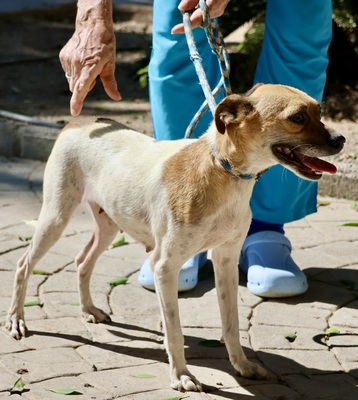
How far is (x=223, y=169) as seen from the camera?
3604mm

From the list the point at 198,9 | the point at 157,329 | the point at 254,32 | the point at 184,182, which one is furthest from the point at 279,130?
the point at 254,32

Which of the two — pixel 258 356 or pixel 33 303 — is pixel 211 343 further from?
pixel 33 303

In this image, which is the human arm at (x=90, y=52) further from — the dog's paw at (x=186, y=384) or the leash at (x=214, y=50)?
the dog's paw at (x=186, y=384)

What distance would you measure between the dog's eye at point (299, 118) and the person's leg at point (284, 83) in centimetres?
130

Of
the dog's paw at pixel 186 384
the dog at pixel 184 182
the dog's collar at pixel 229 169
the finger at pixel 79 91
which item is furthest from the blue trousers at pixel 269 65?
the dog's paw at pixel 186 384

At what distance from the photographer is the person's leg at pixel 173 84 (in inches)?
182

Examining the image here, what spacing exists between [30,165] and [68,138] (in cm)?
271

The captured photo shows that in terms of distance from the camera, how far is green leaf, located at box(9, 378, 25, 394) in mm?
3664

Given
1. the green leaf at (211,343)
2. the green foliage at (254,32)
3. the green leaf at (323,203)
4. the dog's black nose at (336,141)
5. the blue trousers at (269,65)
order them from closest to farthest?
the dog's black nose at (336,141)
the green leaf at (211,343)
the blue trousers at (269,65)
the green leaf at (323,203)
the green foliage at (254,32)

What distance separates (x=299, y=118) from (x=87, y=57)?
1.08m

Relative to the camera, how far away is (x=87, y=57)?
4.01m

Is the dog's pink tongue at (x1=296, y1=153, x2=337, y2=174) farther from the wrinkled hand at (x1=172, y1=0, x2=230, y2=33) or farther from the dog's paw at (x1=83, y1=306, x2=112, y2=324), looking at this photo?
the dog's paw at (x1=83, y1=306, x2=112, y2=324)

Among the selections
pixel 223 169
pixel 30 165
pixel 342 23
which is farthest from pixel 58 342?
pixel 342 23

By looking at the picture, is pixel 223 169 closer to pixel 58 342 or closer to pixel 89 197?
pixel 89 197
